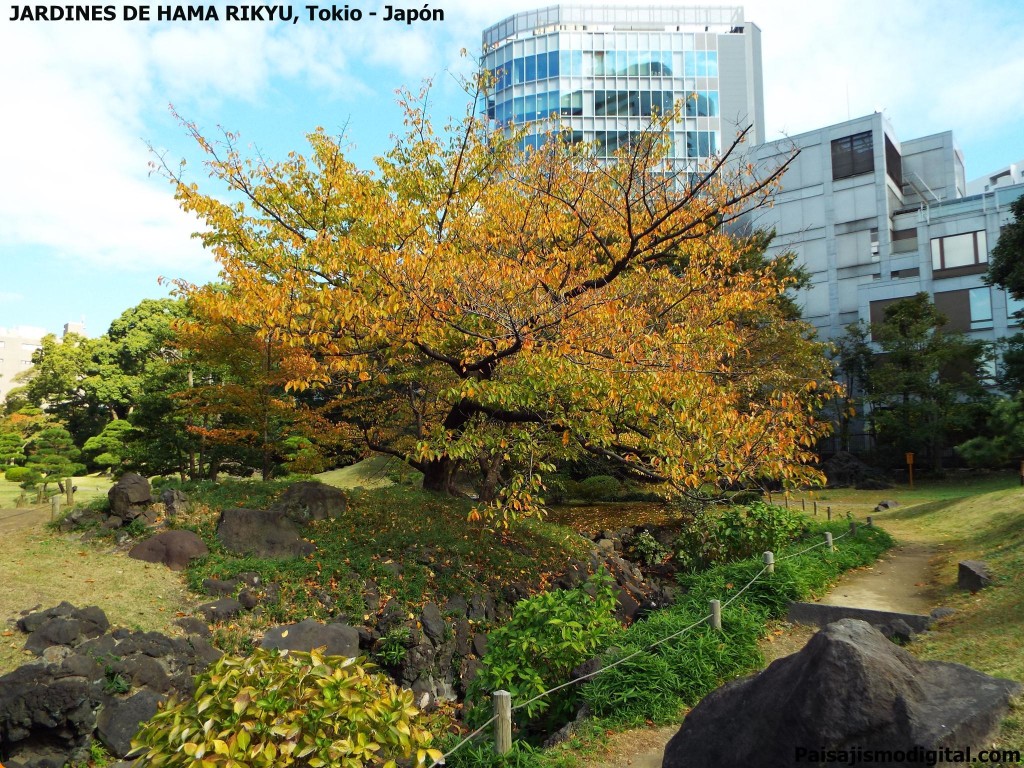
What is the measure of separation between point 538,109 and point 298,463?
4338cm

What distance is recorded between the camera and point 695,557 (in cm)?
1473

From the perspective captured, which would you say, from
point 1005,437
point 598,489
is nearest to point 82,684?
point 1005,437

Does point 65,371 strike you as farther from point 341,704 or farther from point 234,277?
point 341,704

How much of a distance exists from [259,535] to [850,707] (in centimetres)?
1053

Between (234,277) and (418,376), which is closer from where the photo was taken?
(234,277)

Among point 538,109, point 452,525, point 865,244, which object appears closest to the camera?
point 452,525

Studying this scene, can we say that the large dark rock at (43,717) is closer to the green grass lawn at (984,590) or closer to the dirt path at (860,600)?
the dirt path at (860,600)

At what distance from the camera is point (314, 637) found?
9.52 m

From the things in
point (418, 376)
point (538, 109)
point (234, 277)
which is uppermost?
point (538, 109)

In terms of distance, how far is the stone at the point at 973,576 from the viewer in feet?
33.5

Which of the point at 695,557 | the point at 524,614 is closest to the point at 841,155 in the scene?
the point at 695,557

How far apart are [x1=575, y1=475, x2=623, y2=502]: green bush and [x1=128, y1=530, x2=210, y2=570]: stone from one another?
744 inches

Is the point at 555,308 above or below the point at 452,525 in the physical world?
above

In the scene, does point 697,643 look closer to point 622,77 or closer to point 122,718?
point 122,718
